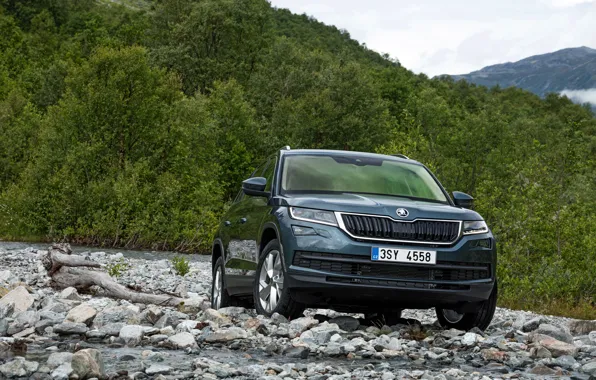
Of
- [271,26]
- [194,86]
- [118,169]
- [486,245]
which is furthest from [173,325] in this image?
[271,26]

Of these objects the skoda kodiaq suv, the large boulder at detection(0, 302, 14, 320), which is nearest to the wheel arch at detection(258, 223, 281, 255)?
the skoda kodiaq suv

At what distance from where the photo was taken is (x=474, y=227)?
8.30m

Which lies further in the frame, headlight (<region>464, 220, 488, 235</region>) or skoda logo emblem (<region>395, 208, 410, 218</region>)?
headlight (<region>464, 220, 488, 235</region>)

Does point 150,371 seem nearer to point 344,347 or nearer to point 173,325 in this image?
point 344,347

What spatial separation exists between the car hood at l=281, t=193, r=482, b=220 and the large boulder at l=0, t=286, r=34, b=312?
339cm

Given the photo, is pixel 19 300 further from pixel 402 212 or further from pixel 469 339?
pixel 469 339

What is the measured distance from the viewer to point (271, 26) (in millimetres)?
74000

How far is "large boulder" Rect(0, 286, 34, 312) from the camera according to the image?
30.7 feet

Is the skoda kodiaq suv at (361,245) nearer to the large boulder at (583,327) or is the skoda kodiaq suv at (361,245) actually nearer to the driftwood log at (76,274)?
the large boulder at (583,327)

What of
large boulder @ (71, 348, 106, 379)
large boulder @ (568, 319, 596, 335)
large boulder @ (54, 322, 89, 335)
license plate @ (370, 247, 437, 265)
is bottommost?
large boulder @ (568, 319, 596, 335)

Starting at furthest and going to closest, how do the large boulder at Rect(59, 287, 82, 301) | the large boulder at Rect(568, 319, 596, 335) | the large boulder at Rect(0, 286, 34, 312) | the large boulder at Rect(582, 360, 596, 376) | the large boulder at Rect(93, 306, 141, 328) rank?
the large boulder at Rect(59, 287, 82, 301) < the large boulder at Rect(568, 319, 596, 335) < the large boulder at Rect(0, 286, 34, 312) < the large boulder at Rect(93, 306, 141, 328) < the large boulder at Rect(582, 360, 596, 376)

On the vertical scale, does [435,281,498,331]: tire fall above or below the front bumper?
below

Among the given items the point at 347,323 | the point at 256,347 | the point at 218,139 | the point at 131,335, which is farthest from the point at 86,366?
the point at 218,139

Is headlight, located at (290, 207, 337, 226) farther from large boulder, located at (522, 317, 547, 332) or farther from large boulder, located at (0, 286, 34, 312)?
large boulder, located at (0, 286, 34, 312)
